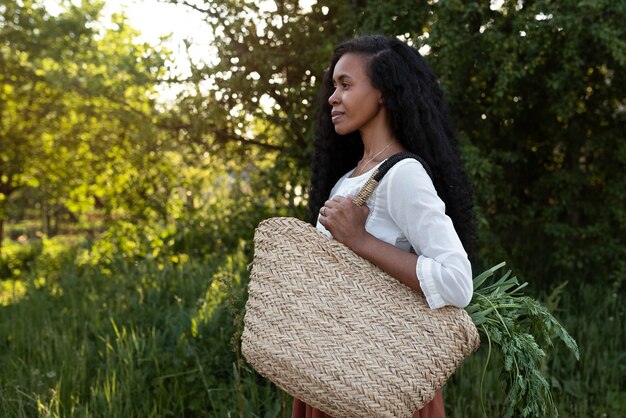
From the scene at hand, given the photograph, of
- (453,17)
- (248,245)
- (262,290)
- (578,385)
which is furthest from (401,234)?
(248,245)

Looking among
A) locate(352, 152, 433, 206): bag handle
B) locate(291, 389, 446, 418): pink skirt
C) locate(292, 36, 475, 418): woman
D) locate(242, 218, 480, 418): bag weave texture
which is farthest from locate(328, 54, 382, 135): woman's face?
locate(291, 389, 446, 418): pink skirt

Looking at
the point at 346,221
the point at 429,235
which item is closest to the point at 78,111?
the point at 346,221

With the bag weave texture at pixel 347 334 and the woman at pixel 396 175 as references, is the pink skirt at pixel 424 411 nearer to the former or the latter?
the woman at pixel 396 175

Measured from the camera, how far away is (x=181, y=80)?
537 cm

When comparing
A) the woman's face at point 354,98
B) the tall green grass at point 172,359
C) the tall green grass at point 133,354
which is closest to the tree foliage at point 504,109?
the tall green grass at point 172,359

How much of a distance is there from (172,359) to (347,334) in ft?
7.48

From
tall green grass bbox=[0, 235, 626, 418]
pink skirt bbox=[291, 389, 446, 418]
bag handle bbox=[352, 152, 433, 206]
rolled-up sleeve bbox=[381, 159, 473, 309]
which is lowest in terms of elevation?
tall green grass bbox=[0, 235, 626, 418]

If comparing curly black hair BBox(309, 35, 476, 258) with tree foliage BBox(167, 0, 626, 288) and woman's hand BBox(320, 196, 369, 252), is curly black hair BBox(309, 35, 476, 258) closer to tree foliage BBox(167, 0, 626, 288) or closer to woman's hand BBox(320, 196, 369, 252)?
woman's hand BBox(320, 196, 369, 252)

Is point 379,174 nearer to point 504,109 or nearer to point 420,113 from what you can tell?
point 420,113

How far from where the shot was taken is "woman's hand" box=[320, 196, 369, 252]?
5.74 ft

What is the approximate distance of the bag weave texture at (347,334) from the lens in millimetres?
1626

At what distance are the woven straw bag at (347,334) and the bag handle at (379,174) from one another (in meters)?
0.15

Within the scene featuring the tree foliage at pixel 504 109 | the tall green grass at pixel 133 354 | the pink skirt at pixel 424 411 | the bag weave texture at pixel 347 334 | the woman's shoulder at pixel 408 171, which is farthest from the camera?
the tree foliage at pixel 504 109

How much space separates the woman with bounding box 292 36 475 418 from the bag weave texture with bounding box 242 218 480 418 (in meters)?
0.06
